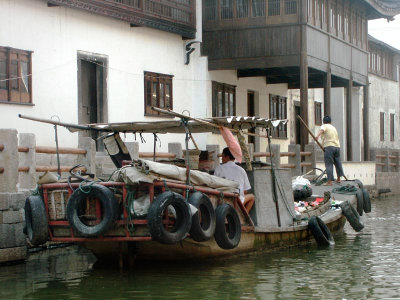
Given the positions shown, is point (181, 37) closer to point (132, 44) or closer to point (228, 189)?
point (132, 44)

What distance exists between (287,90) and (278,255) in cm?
1891

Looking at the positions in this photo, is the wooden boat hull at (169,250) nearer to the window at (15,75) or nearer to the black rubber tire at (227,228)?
the black rubber tire at (227,228)

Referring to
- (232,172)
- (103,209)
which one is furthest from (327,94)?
(103,209)

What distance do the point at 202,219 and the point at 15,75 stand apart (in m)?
8.00

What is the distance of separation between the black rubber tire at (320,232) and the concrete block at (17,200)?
517cm

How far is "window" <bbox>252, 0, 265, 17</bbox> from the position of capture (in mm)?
24781

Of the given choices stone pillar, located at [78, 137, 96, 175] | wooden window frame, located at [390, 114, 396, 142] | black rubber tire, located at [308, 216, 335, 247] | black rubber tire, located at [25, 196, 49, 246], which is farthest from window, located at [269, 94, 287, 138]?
black rubber tire, located at [25, 196, 49, 246]

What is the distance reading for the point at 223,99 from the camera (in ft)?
86.3

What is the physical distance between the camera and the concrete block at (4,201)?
1212 cm

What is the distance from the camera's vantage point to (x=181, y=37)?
24422mm

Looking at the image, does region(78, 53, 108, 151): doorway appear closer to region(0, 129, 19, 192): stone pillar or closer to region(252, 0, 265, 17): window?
region(252, 0, 265, 17): window

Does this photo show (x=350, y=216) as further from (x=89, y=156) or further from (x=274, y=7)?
(x=274, y=7)

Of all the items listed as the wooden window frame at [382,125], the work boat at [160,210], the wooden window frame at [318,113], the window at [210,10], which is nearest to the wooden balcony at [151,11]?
the window at [210,10]

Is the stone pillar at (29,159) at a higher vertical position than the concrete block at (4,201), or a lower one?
higher
